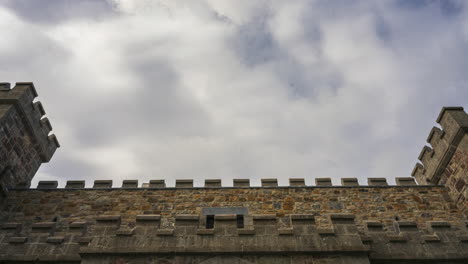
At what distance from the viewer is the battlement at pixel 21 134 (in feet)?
39.5

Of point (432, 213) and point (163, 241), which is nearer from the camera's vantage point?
point (163, 241)

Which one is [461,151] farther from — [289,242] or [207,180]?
[207,180]

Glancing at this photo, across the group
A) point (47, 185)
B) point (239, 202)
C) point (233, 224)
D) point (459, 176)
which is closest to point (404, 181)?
point (459, 176)

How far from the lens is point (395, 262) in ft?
26.1

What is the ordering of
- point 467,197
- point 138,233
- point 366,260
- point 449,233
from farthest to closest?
point 467,197 < point 449,233 < point 138,233 < point 366,260

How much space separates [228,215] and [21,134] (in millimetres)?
10201

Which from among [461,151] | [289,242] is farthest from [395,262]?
[461,151]

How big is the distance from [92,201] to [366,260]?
927cm

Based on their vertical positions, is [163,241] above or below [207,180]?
below

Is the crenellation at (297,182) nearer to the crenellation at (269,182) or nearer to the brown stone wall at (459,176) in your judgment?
the crenellation at (269,182)

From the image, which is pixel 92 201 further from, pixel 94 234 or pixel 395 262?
pixel 395 262

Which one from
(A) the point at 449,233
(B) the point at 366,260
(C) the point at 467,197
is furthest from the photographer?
(C) the point at 467,197

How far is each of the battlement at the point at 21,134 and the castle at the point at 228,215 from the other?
1.6 inches

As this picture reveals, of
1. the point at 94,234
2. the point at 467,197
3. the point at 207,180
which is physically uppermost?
the point at 207,180
